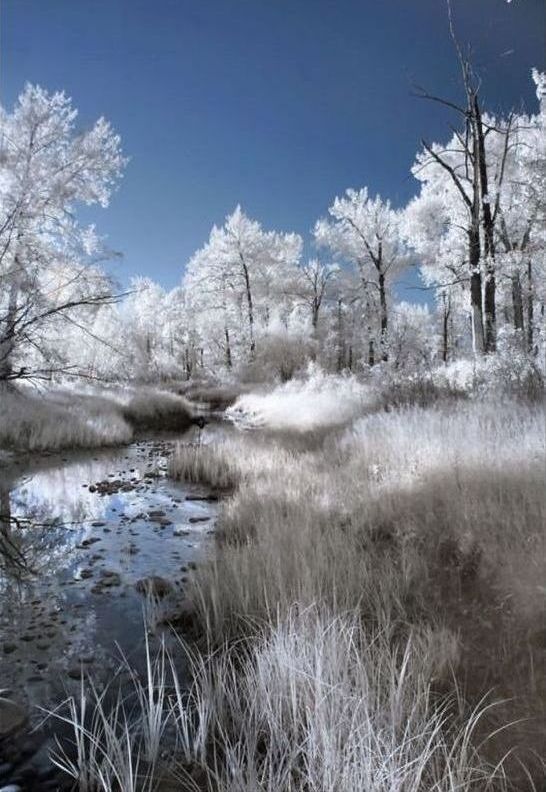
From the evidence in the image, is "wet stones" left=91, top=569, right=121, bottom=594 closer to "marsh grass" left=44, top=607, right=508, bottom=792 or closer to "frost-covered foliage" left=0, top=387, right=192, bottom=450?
"marsh grass" left=44, top=607, right=508, bottom=792

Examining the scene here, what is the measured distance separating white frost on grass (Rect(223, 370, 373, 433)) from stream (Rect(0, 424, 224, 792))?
4.75 m

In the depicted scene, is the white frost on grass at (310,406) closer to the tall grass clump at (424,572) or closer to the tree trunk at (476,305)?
the tree trunk at (476,305)

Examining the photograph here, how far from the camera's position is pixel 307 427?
39.2 ft

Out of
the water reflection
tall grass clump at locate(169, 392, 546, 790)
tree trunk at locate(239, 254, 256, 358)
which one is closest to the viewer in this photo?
tall grass clump at locate(169, 392, 546, 790)

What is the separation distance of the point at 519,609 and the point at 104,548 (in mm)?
3822

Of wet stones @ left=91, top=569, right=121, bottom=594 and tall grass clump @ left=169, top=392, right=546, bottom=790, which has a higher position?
tall grass clump @ left=169, top=392, right=546, bottom=790

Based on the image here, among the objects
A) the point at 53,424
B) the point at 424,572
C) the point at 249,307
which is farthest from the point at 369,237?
the point at 424,572

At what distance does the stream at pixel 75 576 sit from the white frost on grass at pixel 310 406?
4.75 m

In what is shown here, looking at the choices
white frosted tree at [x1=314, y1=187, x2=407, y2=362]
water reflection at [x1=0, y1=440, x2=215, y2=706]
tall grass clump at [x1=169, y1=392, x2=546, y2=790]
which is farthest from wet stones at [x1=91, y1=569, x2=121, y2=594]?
white frosted tree at [x1=314, y1=187, x2=407, y2=362]

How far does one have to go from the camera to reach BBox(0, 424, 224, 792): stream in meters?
2.44

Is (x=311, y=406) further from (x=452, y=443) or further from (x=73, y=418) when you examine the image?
(x=452, y=443)

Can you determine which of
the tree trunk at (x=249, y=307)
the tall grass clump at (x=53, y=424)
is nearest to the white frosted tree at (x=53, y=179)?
the tall grass clump at (x=53, y=424)

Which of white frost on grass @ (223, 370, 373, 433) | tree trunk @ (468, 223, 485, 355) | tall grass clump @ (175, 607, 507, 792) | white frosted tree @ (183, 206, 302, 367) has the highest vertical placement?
white frosted tree @ (183, 206, 302, 367)

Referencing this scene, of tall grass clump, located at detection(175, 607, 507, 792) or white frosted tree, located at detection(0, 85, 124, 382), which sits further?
white frosted tree, located at detection(0, 85, 124, 382)
